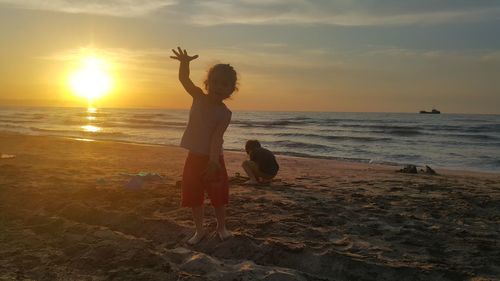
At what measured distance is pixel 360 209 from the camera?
551 centimetres

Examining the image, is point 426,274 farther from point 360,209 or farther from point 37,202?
point 37,202

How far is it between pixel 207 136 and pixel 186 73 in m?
0.61

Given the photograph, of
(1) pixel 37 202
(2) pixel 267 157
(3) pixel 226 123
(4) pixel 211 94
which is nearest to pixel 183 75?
(4) pixel 211 94

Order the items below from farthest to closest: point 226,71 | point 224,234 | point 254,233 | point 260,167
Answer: point 260,167 → point 254,233 → point 224,234 → point 226,71

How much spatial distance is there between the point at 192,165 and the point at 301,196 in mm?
2823

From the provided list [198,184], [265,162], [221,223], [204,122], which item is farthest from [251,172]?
[204,122]

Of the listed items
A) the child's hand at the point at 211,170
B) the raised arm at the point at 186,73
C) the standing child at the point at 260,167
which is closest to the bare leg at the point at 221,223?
the child's hand at the point at 211,170

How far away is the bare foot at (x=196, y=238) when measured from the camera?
4055 millimetres

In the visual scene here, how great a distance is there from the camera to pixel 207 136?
3.98 meters

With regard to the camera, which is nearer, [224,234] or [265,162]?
[224,234]

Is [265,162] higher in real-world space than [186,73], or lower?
lower

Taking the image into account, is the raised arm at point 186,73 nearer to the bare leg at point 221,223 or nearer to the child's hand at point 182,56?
the child's hand at point 182,56

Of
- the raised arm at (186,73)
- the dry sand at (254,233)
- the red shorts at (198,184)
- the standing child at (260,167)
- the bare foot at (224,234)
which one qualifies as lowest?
the dry sand at (254,233)

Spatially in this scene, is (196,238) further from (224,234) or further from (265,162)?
(265,162)
